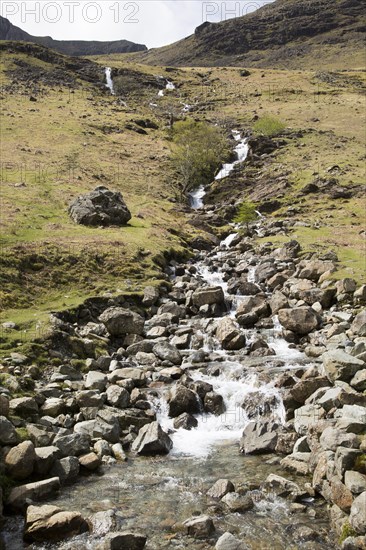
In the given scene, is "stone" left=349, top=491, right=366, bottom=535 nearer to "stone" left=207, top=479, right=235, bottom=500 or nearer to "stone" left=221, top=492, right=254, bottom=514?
"stone" left=221, top=492, right=254, bottom=514

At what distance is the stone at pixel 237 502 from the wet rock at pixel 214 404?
6600 millimetres

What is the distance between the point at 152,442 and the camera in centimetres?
1747

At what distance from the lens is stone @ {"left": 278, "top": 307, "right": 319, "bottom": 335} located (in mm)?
28469

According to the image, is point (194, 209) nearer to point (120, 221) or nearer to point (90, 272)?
point (120, 221)

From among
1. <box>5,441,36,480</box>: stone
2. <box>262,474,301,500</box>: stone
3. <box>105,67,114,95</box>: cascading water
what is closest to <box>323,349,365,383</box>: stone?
<box>262,474,301,500</box>: stone

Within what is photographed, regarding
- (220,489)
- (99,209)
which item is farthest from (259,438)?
(99,209)

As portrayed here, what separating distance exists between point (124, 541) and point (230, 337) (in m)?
17.2

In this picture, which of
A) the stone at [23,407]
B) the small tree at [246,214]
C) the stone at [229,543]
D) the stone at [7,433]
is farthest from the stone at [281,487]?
the small tree at [246,214]

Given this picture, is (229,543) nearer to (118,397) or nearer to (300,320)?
(118,397)

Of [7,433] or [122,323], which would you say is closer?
[7,433]

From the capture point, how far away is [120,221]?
49906 millimetres

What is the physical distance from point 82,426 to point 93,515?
5.09 m

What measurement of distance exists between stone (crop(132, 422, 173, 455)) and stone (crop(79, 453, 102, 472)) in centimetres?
179

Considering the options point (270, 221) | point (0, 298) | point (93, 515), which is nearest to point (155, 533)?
point (93, 515)
